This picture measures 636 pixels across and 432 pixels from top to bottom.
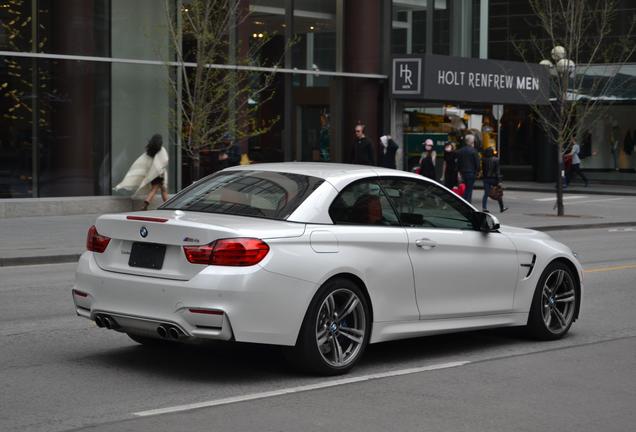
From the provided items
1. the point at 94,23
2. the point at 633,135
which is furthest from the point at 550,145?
the point at 94,23

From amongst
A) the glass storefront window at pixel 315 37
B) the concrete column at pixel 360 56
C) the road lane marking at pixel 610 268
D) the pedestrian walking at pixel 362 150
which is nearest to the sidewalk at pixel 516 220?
the pedestrian walking at pixel 362 150

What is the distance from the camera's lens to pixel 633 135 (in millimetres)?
A: 50281

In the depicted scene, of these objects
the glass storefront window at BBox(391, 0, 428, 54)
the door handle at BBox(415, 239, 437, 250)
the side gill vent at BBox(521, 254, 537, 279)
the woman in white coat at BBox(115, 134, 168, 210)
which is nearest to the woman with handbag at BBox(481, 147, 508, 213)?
the glass storefront window at BBox(391, 0, 428, 54)

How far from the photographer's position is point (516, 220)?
2755cm

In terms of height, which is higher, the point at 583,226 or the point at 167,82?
the point at 167,82

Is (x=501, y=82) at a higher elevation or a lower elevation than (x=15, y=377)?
higher

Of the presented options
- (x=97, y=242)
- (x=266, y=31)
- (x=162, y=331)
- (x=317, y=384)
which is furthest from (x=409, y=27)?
(x=162, y=331)

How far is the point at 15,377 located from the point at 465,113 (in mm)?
34437

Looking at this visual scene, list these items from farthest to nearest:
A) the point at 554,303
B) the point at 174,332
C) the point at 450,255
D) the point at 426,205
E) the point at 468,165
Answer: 1. the point at 468,165
2. the point at 554,303
3. the point at 426,205
4. the point at 450,255
5. the point at 174,332

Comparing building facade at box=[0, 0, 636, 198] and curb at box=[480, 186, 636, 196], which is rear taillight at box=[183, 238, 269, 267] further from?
curb at box=[480, 186, 636, 196]

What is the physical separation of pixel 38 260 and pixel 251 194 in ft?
29.2

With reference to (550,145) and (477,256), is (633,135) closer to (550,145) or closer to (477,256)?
(550,145)

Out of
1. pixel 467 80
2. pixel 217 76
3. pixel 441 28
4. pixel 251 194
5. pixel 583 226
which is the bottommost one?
pixel 583 226

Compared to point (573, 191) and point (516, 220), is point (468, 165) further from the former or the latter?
point (573, 191)
